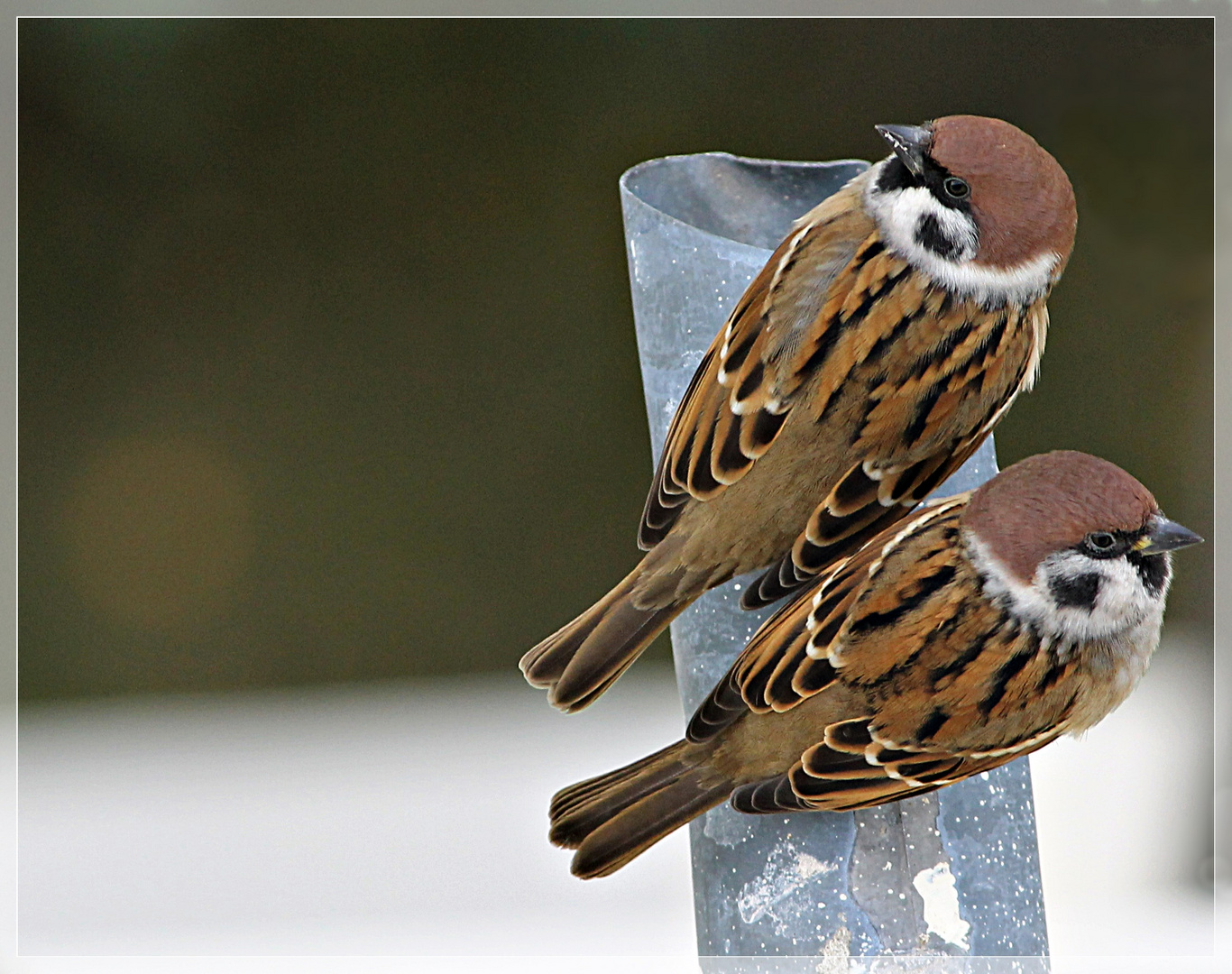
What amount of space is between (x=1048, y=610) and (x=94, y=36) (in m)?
2.29

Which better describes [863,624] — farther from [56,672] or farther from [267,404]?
[56,672]

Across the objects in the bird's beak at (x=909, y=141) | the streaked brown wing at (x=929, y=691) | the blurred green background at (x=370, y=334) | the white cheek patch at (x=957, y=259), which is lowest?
the streaked brown wing at (x=929, y=691)

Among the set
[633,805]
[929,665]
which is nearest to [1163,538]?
[929,665]

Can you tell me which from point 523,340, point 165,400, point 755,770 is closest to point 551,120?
point 523,340

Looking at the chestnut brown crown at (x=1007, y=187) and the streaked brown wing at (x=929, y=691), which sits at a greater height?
the chestnut brown crown at (x=1007, y=187)

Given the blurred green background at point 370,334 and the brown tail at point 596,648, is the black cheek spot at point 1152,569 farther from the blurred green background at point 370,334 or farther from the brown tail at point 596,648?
the blurred green background at point 370,334

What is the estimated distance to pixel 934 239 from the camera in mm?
1160

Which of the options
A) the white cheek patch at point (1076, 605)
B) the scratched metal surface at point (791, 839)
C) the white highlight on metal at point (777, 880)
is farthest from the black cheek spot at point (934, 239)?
the white highlight on metal at point (777, 880)

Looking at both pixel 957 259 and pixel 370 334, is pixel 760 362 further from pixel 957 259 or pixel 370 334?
pixel 370 334

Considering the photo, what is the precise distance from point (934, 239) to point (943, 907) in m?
0.56

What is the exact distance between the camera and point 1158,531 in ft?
3.28

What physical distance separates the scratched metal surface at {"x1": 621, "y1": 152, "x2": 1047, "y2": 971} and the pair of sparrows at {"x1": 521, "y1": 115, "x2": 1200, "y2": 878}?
3 centimetres

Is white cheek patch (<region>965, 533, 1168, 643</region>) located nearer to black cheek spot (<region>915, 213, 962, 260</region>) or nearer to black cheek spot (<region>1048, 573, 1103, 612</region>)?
black cheek spot (<region>1048, 573, 1103, 612</region>)

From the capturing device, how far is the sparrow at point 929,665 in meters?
1.04
